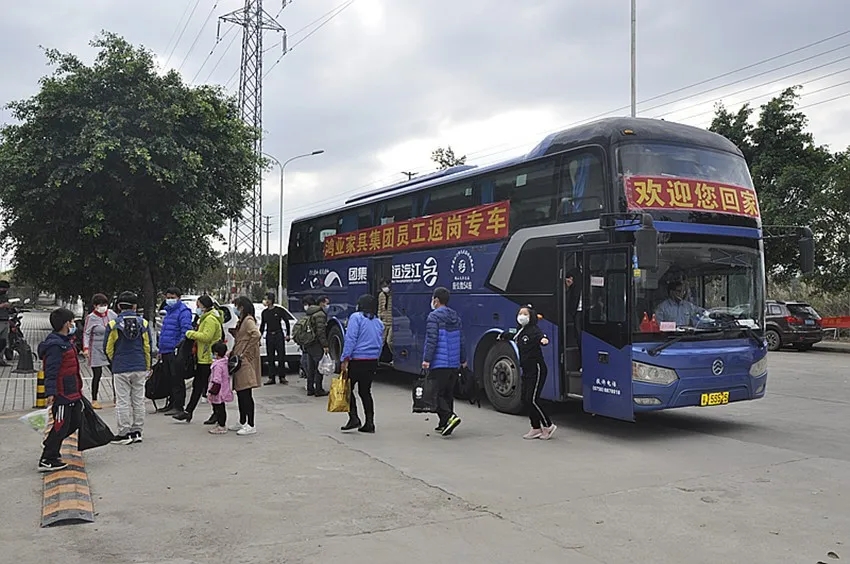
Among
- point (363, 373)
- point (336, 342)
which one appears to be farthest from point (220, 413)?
point (336, 342)

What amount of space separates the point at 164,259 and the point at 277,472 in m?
13.1

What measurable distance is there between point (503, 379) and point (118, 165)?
37.2ft

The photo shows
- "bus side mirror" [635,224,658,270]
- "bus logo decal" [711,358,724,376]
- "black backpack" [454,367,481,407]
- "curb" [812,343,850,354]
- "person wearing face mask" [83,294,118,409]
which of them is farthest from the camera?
"curb" [812,343,850,354]

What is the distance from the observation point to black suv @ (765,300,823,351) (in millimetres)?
23781

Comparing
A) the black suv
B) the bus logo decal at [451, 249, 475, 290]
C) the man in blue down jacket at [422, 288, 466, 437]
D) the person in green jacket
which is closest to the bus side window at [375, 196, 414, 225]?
the bus logo decal at [451, 249, 475, 290]

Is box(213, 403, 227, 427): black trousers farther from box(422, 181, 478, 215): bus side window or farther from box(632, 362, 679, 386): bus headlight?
box(632, 362, 679, 386): bus headlight

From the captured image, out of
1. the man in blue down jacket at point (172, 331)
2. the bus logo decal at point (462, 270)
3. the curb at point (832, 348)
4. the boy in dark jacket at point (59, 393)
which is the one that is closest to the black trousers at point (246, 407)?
the man in blue down jacket at point (172, 331)

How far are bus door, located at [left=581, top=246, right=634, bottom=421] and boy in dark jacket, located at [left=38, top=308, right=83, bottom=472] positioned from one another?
5.70 meters

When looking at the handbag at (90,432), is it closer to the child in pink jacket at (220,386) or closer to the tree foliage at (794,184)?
the child in pink jacket at (220,386)

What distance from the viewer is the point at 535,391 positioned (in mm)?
9023

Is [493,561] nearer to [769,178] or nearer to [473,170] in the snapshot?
[473,170]

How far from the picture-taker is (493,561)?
197 inches

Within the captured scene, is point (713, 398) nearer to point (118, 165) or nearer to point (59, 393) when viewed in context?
point (59, 393)

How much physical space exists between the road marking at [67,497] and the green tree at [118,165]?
36.8 ft
